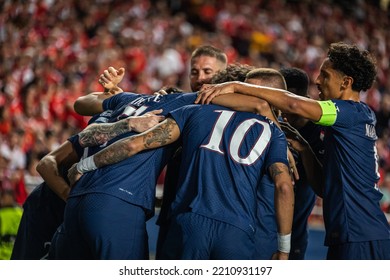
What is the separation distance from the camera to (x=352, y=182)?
4273 millimetres

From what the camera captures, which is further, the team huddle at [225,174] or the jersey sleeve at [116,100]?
the jersey sleeve at [116,100]

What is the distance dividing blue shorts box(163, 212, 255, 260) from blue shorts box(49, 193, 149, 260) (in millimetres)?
292

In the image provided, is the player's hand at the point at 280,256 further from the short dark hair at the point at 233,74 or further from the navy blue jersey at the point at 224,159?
the short dark hair at the point at 233,74

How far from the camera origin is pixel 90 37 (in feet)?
45.3

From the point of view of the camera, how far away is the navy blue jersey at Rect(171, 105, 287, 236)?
405 centimetres

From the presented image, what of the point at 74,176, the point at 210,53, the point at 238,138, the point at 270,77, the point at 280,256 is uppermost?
the point at 210,53

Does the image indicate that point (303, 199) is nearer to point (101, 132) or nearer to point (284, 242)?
point (284, 242)

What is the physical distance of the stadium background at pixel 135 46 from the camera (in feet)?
33.6

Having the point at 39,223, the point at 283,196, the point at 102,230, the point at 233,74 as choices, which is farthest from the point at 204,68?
the point at 102,230

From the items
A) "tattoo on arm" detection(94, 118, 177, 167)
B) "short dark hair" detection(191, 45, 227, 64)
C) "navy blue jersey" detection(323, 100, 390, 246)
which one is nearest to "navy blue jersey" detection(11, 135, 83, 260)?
"tattoo on arm" detection(94, 118, 177, 167)

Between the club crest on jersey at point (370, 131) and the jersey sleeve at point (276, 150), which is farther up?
the club crest on jersey at point (370, 131)

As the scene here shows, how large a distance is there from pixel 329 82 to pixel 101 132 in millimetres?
1465

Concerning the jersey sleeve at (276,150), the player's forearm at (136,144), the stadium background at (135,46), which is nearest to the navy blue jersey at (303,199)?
the jersey sleeve at (276,150)

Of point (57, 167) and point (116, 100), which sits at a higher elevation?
point (116, 100)
